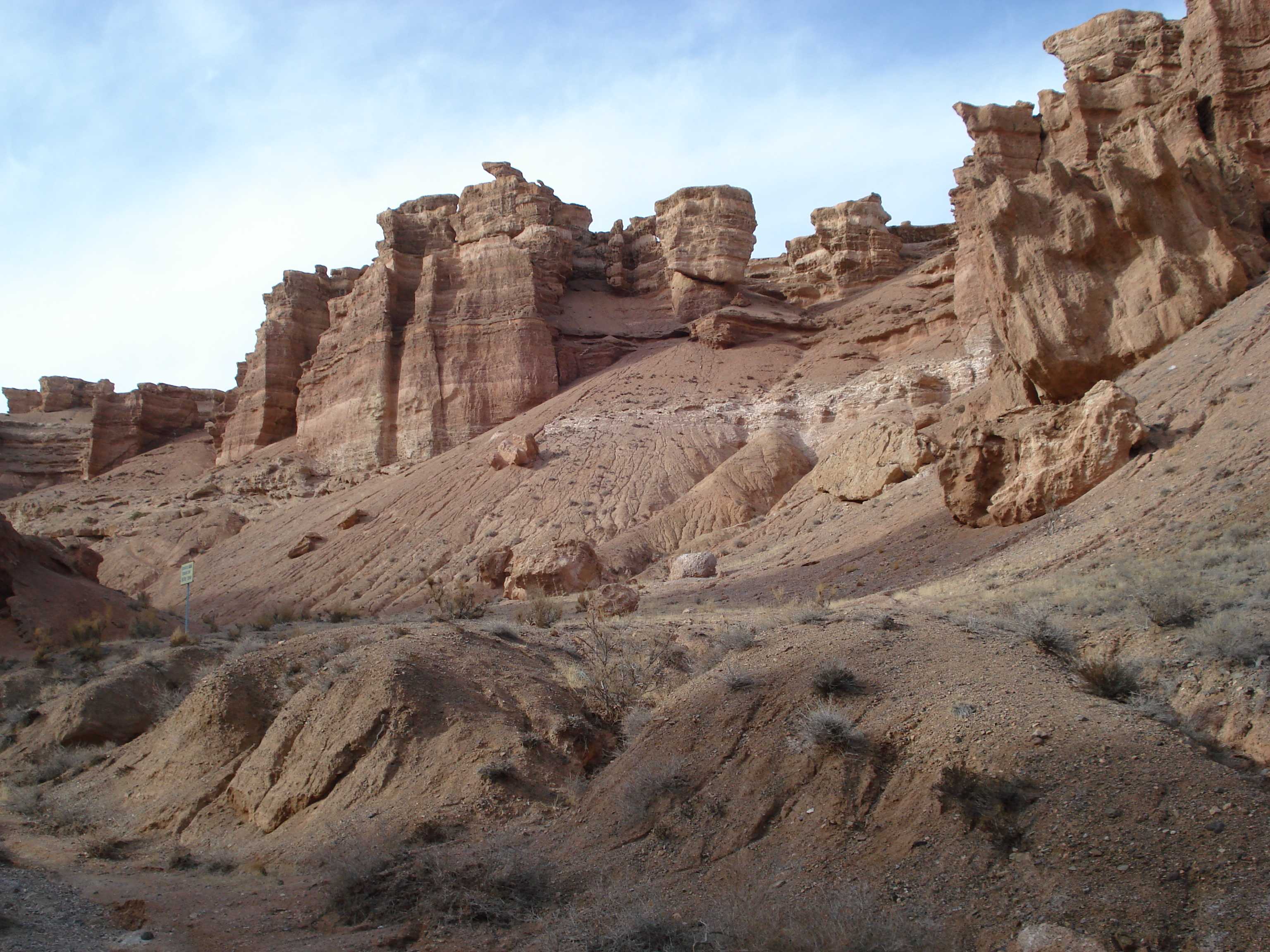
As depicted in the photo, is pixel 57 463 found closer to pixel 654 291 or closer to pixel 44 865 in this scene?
pixel 654 291

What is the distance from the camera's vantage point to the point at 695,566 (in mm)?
20625

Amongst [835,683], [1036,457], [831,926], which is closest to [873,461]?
[1036,457]

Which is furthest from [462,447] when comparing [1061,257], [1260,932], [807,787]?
[1260,932]

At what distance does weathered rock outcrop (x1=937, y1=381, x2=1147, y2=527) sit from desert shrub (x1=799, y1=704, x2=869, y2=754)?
31.4ft

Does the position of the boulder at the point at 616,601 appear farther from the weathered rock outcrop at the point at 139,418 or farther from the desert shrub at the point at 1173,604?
the weathered rock outcrop at the point at 139,418

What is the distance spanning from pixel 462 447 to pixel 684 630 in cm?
2714

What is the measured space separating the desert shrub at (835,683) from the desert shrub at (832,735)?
18.6 inches

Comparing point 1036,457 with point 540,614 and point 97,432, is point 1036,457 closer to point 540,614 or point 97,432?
point 540,614

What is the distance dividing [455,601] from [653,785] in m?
12.4

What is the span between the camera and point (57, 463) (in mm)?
53688

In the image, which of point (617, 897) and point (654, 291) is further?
point (654, 291)

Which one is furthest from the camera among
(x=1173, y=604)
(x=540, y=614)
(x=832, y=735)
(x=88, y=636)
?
(x=88, y=636)

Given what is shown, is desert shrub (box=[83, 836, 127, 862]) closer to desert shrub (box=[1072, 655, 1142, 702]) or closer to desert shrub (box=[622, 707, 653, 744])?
desert shrub (box=[622, 707, 653, 744])

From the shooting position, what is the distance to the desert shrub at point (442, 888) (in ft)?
18.8
